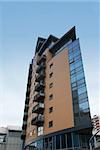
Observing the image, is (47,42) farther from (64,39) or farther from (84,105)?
(84,105)

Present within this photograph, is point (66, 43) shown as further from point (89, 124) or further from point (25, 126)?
point (25, 126)

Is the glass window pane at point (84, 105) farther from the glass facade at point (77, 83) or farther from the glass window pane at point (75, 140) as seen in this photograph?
the glass window pane at point (75, 140)

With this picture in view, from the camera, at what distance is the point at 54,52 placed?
44094 mm

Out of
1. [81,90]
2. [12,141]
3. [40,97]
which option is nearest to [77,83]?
[81,90]

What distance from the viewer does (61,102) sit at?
109 ft

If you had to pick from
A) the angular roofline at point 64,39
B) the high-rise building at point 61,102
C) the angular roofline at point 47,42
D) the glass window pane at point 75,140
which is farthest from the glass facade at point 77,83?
the angular roofline at point 47,42

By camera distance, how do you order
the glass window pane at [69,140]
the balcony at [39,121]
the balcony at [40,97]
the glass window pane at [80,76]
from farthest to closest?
the balcony at [40,97] < the balcony at [39,121] < the glass window pane at [80,76] < the glass window pane at [69,140]

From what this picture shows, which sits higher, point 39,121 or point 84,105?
point 84,105

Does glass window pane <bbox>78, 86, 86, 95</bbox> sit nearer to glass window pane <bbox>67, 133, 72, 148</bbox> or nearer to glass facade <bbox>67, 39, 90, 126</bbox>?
glass facade <bbox>67, 39, 90, 126</bbox>

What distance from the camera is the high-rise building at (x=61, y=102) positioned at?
28.4 meters

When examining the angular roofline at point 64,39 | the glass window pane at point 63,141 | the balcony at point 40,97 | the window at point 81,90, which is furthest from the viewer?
the balcony at point 40,97

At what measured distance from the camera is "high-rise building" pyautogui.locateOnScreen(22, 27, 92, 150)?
2842 centimetres

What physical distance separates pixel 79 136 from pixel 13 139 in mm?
36299

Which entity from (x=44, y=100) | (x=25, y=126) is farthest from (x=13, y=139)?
(x=44, y=100)
